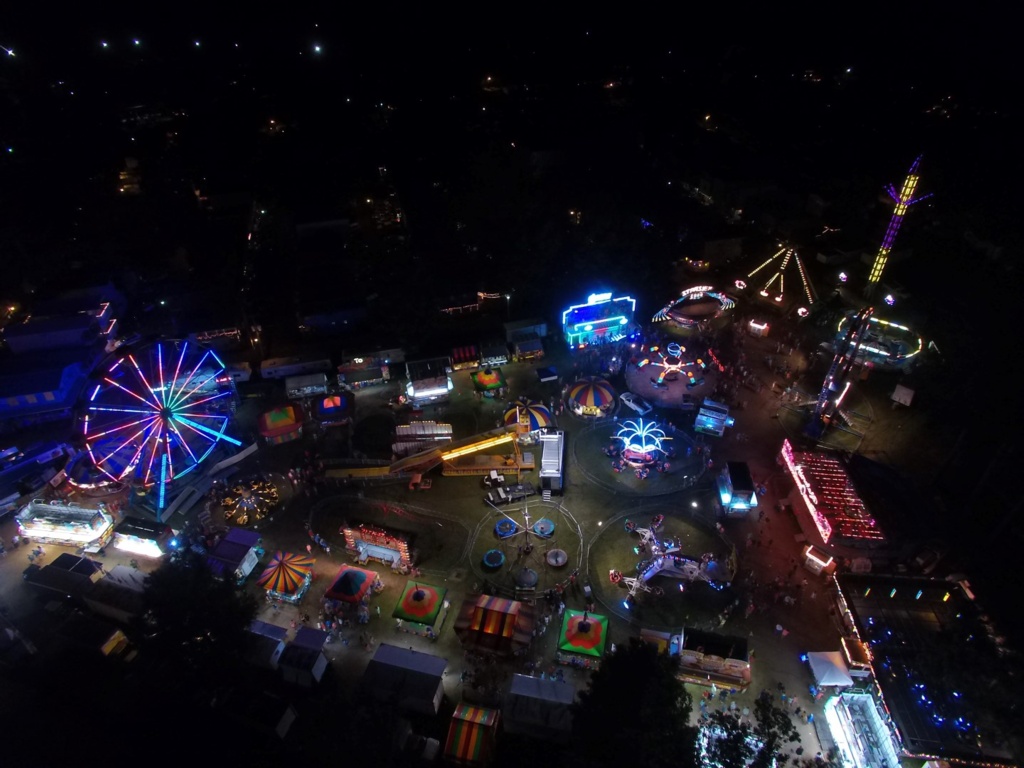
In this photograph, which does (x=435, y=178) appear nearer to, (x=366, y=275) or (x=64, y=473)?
(x=366, y=275)

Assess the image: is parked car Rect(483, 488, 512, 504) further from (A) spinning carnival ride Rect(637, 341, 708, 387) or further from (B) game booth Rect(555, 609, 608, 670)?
(A) spinning carnival ride Rect(637, 341, 708, 387)

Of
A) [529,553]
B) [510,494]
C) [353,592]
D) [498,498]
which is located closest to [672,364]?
[510,494]

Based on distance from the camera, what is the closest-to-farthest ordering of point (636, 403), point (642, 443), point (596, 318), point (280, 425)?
point (642, 443), point (280, 425), point (636, 403), point (596, 318)

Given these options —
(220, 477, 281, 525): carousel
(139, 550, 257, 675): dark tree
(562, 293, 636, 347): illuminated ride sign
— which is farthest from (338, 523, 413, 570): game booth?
(562, 293, 636, 347): illuminated ride sign

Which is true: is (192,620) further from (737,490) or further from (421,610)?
(737,490)

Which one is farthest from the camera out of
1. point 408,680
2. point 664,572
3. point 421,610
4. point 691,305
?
point 691,305

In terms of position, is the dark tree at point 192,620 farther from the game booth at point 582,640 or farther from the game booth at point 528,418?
the game booth at point 528,418

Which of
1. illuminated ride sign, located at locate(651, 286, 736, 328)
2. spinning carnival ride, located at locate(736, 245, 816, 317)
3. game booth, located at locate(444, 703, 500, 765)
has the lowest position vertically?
game booth, located at locate(444, 703, 500, 765)
